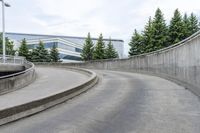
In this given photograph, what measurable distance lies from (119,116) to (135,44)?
2100 inches

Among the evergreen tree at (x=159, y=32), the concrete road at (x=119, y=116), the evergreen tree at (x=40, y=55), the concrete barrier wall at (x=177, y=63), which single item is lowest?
the concrete road at (x=119, y=116)

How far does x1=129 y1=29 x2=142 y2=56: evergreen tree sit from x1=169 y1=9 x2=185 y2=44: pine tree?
31.8 ft

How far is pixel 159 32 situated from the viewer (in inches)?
2106

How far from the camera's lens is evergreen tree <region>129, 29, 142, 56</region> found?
204 ft

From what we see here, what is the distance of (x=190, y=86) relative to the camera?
1605 cm

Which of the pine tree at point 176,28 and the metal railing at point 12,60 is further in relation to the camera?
the pine tree at point 176,28

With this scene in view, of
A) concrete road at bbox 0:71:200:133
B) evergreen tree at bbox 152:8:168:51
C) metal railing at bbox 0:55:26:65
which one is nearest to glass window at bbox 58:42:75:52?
evergreen tree at bbox 152:8:168:51

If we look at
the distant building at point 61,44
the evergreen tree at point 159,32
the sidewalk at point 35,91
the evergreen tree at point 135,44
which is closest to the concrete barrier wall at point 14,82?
the sidewalk at point 35,91

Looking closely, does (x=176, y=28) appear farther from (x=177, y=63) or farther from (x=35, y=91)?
(x=35, y=91)

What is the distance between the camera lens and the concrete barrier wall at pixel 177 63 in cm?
1477

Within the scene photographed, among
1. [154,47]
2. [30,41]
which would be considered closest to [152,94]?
[154,47]

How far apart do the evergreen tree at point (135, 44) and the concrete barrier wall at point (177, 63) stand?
2370 centimetres

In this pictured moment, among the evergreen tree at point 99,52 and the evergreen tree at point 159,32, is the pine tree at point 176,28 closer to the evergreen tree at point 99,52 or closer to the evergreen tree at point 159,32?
the evergreen tree at point 159,32

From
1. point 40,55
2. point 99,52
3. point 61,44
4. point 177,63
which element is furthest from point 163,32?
point 61,44
